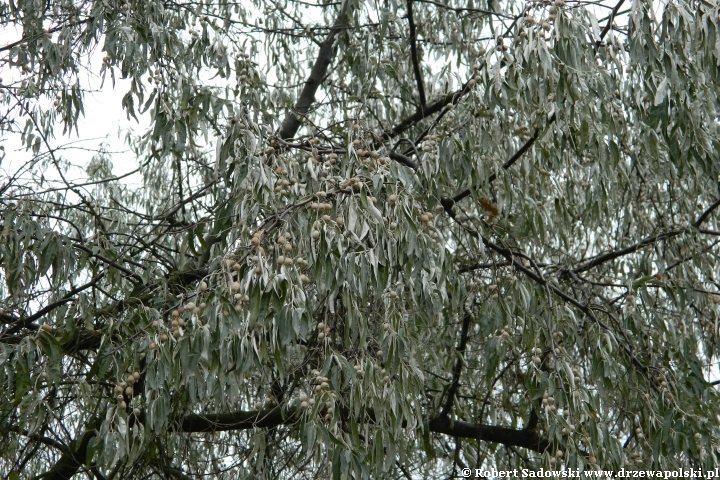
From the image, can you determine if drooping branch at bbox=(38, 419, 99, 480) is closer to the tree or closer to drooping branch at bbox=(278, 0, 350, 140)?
the tree

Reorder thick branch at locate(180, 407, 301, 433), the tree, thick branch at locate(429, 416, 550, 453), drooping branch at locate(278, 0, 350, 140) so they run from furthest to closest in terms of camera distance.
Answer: drooping branch at locate(278, 0, 350, 140)
thick branch at locate(429, 416, 550, 453)
thick branch at locate(180, 407, 301, 433)
the tree

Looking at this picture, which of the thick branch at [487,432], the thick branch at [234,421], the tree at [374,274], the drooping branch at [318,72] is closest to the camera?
the tree at [374,274]

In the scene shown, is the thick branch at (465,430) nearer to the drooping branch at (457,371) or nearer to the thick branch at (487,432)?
the thick branch at (487,432)

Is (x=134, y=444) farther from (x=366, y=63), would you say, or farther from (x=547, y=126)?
(x=366, y=63)

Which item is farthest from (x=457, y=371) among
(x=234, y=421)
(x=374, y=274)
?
(x=374, y=274)

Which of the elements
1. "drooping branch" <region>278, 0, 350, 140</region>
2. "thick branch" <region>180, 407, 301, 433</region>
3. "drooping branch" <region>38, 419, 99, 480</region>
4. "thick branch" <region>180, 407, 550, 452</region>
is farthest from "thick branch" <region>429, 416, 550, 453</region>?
"drooping branch" <region>278, 0, 350, 140</region>

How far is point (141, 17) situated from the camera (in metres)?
3.00

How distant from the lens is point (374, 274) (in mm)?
1947

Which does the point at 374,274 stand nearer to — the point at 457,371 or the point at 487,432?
the point at 457,371

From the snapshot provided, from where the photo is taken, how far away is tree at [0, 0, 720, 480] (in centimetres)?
198

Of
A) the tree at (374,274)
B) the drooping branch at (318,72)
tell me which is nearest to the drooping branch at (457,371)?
the tree at (374,274)

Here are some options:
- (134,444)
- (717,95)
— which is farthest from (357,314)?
(717,95)

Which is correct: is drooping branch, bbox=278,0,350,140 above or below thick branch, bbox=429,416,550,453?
above

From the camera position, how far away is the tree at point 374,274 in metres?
1.98
